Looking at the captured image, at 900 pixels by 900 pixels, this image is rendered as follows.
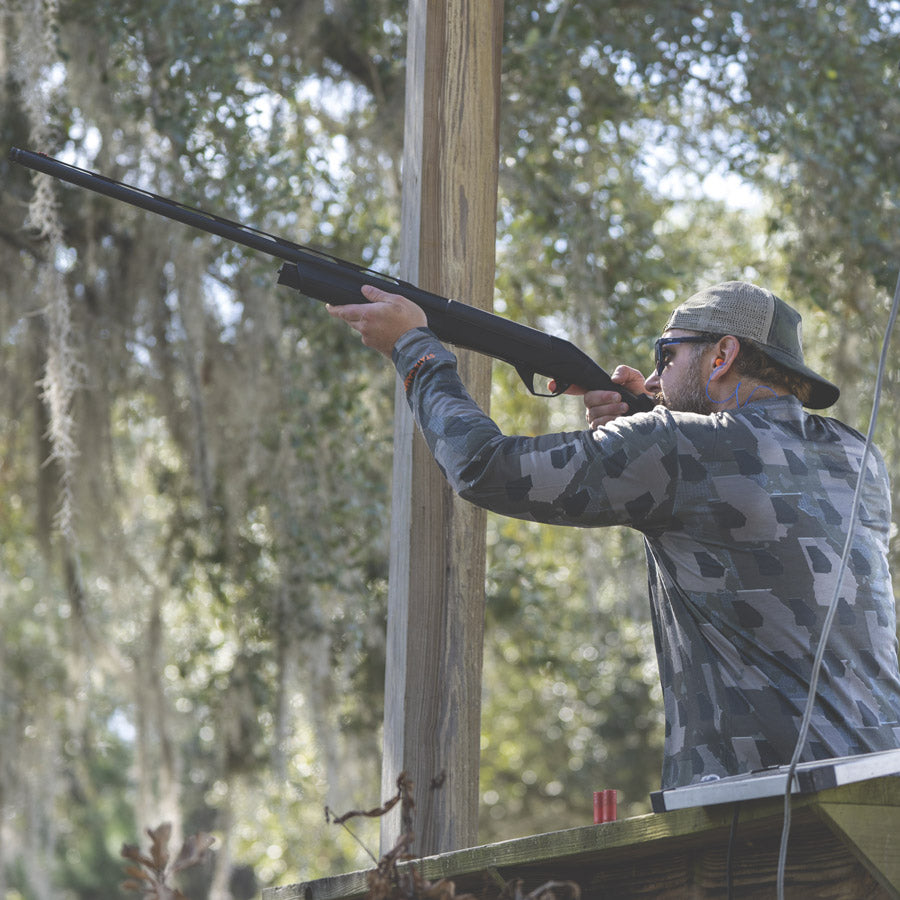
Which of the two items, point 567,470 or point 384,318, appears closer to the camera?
point 567,470

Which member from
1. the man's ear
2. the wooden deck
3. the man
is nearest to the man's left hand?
the man

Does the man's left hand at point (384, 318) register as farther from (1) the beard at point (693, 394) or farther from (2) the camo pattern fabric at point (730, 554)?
(1) the beard at point (693, 394)

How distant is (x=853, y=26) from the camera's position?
4949mm

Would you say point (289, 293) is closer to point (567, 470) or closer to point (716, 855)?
point (567, 470)

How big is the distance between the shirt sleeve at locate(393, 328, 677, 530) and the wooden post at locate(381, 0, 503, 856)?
17.0 inches

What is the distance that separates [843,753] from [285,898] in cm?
95

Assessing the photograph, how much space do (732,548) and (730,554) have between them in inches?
0.4

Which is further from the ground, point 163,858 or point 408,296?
point 408,296

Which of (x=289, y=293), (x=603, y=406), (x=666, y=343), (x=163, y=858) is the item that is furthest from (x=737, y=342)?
(x=289, y=293)

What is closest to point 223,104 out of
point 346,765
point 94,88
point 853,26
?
point 94,88

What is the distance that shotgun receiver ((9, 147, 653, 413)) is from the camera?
8.00ft

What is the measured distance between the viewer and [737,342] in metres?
2.29

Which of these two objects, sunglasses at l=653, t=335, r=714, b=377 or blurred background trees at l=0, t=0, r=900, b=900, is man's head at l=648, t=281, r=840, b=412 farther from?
blurred background trees at l=0, t=0, r=900, b=900

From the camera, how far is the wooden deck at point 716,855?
148 cm
